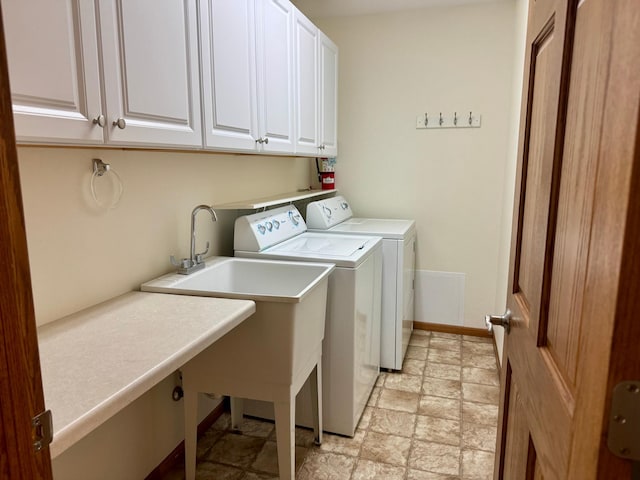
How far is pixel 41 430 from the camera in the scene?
60 centimetres

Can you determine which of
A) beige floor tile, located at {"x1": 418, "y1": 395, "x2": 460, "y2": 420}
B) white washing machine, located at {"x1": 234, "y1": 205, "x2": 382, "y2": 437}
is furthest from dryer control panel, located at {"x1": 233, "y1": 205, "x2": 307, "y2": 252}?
beige floor tile, located at {"x1": 418, "y1": 395, "x2": 460, "y2": 420}

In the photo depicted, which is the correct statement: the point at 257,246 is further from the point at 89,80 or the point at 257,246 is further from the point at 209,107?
the point at 89,80

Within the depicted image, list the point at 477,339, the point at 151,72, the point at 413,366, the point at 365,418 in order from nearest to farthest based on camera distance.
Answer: the point at 151,72 → the point at 365,418 → the point at 413,366 → the point at 477,339

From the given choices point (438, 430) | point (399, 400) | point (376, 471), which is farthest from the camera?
point (399, 400)

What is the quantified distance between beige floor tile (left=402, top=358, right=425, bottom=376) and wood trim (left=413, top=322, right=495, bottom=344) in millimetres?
546

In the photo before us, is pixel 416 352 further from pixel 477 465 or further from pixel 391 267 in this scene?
pixel 477 465

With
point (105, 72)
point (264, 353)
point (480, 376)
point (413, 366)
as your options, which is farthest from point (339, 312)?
point (105, 72)

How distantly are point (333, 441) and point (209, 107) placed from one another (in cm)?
164

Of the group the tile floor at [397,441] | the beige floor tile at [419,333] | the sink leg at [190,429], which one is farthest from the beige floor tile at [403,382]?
the sink leg at [190,429]

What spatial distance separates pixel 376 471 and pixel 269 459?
19.4 inches

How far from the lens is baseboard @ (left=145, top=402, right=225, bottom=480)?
1.90 metres

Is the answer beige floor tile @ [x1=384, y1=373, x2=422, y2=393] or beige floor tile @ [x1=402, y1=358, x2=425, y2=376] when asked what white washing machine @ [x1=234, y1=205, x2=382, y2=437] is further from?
beige floor tile @ [x1=402, y1=358, x2=425, y2=376]

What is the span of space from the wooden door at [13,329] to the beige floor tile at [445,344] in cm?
301

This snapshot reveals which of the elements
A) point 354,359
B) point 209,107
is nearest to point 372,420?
point 354,359
